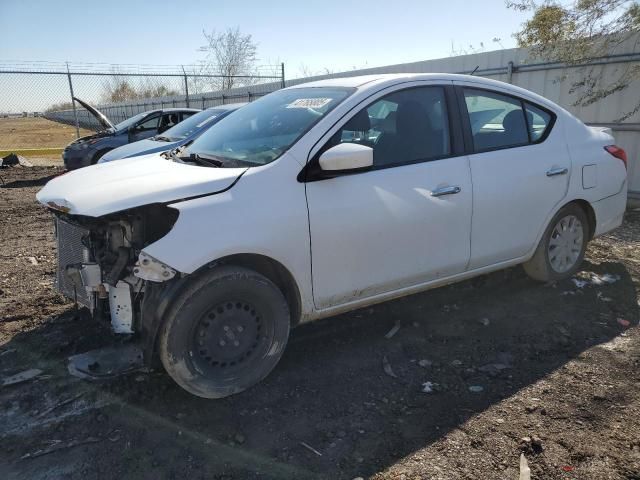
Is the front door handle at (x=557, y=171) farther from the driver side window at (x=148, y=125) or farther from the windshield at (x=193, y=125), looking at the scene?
the driver side window at (x=148, y=125)

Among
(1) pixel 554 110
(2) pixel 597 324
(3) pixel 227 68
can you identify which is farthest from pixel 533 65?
(3) pixel 227 68

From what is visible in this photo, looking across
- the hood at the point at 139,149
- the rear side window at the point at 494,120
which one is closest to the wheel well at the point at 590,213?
the rear side window at the point at 494,120

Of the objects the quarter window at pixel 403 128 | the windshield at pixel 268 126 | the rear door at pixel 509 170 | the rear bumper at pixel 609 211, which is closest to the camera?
the windshield at pixel 268 126

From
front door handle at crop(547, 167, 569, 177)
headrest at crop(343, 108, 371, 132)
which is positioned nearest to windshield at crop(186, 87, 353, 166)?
headrest at crop(343, 108, 371, 132)

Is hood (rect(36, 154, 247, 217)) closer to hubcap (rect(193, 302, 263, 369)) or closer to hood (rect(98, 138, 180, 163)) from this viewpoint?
hubcap (rect(193, 302, 263, 369))

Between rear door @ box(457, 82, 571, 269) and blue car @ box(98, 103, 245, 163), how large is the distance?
4.84 meters

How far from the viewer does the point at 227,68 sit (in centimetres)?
3341

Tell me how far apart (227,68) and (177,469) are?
33716 millimetres

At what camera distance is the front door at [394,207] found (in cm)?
316

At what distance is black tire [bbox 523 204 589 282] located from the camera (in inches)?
174

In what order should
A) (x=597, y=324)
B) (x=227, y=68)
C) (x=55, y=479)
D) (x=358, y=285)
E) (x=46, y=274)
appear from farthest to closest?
(x=227, y=68)
(x=46, y=274)
(x=597, y=324)
(x=358, y=285)
(x=55, y=479)

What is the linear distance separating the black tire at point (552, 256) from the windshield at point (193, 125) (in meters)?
5.67

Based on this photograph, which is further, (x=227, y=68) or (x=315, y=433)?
(x=227, y=68)

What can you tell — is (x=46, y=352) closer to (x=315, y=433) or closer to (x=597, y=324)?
(x=315, y=433)
